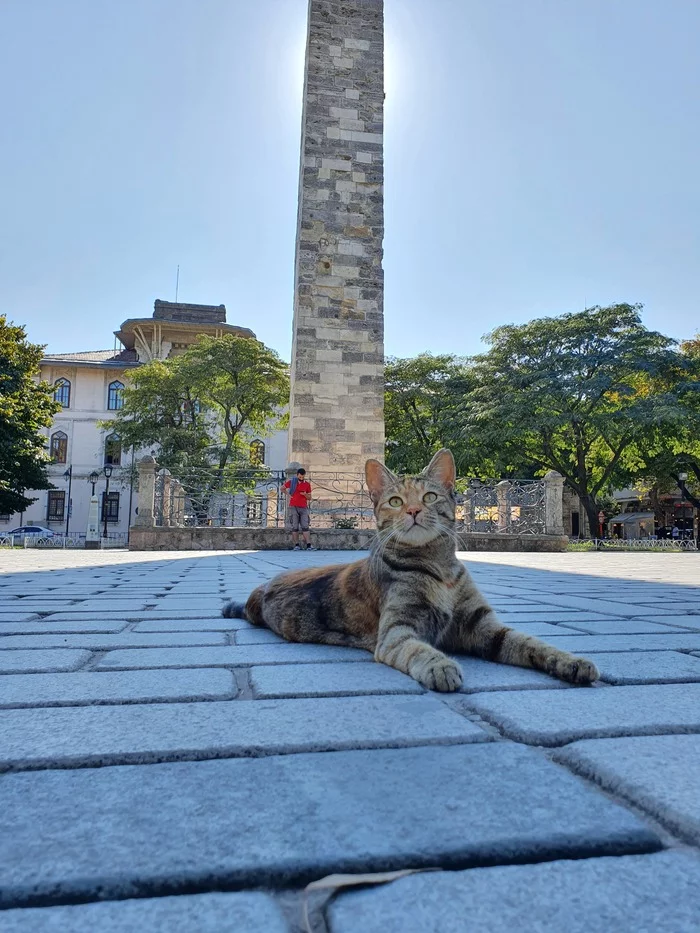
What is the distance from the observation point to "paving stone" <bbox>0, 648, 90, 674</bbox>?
2098 mm

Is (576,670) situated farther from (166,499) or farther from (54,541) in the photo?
(54,541)

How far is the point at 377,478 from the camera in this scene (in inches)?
104

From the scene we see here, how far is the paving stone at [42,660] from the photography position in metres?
2.10

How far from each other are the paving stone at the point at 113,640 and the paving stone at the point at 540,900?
1.98 m

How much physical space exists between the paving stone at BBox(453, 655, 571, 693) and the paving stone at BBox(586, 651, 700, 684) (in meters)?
0.19

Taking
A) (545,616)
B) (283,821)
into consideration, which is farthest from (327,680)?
(545,616)

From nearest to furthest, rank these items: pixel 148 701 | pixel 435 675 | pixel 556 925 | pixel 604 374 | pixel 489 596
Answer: pixel 556 925
pixel 148 701
pixel 435 675
pixel 489 596
pixel 604 374

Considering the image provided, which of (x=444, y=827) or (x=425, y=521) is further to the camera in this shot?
(x=425, y=521)

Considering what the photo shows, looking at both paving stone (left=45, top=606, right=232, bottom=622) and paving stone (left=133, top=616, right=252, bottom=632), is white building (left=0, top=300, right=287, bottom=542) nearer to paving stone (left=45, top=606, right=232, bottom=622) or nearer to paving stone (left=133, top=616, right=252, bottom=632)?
paving stone (left=45, top=606, right=232, bottom=622)

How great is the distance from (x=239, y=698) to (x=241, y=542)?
1463cm

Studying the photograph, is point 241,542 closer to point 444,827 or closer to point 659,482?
point 444,827

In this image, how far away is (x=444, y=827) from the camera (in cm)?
91

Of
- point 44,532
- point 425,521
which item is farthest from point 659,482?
point 425,521

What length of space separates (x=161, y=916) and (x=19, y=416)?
3108 cm
